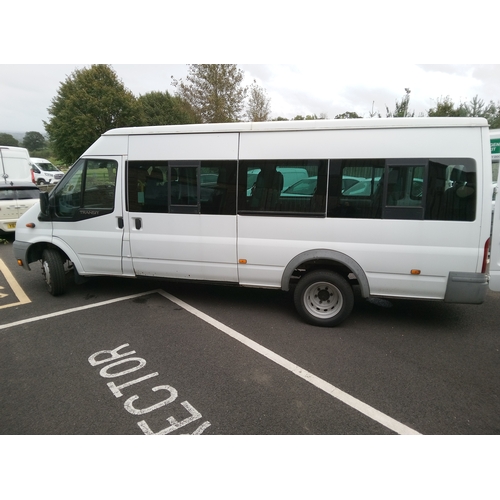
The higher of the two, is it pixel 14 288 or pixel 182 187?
pixel 182 187

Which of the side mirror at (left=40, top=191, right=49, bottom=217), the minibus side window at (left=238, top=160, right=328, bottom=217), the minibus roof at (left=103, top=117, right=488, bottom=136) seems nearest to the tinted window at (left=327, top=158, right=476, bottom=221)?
the minibus side window at (left=238, top=160, right=328, bottom=217)

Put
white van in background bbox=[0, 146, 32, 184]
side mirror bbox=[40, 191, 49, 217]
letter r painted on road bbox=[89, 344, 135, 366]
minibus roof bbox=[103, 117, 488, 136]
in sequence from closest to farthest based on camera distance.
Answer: letter r painted on road bbox=[89, 344, 135, 366], minibus roof bbox=[103, 117, 488, 136], side mirror bbox=[40, 191, 49, 217], white van in background bbox=[0, 146, 32, 184]

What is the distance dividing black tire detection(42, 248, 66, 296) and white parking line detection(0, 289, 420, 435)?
2.04 feet

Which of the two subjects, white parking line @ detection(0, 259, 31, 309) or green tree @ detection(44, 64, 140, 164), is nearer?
white parking line @ detection(0, 259, 31, 309)

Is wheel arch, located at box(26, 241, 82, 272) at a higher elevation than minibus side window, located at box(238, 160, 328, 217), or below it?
below

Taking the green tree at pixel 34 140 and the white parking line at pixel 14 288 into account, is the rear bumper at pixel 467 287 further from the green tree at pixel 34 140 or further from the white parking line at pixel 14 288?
the green tree at pixel 34 140

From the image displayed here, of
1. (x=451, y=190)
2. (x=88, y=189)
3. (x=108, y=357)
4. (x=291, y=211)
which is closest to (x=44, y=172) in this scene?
(x=88, y=189)

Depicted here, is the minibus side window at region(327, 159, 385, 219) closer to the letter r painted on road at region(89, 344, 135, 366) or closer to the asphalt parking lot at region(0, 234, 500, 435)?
the asphalt parking lot at region(0, 234, 500, 435)

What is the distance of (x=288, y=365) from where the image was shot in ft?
10.7

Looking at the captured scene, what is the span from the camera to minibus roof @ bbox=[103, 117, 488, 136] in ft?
11.2

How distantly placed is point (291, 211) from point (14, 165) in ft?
35.4

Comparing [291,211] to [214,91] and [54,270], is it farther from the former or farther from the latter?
[214,91]

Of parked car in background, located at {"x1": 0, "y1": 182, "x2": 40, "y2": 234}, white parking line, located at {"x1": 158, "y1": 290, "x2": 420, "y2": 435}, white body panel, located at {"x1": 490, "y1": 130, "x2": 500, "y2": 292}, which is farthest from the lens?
parked car in background, located at {"x1": 0, "y1": 182, "x2": 40, "y2": 234}

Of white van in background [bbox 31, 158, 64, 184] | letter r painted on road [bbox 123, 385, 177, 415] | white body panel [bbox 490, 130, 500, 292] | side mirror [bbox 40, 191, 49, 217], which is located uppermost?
white van in background [bbox 31, 158, 64, 184]
